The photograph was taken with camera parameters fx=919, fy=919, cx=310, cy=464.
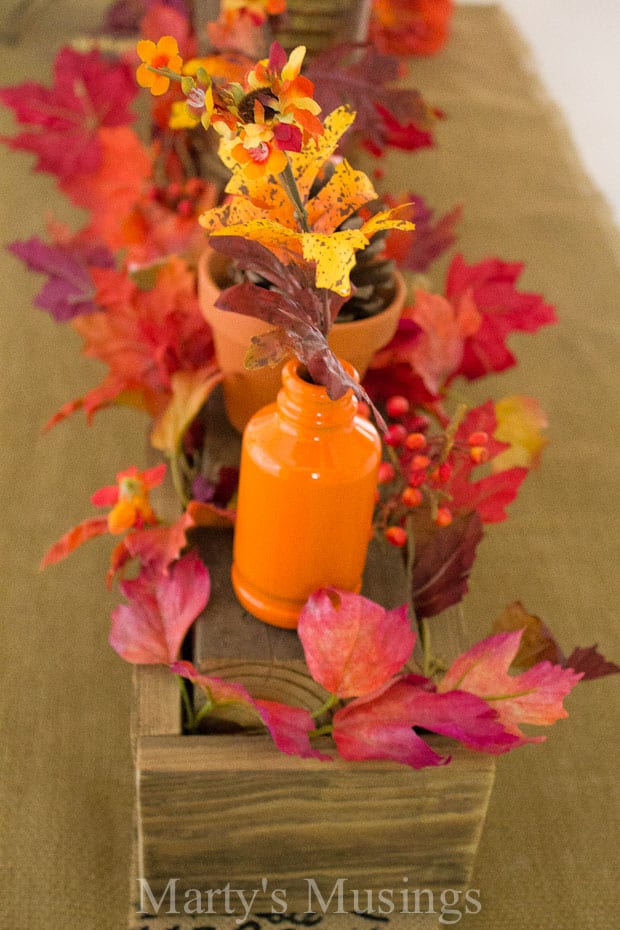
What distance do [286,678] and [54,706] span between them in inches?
9.0

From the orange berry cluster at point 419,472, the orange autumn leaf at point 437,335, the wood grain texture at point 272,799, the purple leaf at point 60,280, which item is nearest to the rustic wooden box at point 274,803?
the wood grain texture at point 272,799

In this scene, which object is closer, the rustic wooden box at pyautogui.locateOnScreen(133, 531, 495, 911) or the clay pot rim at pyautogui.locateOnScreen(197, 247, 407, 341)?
the rustic wooden box at pyautogui.locateOnScreen(133, 531, 495, 911)

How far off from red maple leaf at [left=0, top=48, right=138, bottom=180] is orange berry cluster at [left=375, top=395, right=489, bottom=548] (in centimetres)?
59

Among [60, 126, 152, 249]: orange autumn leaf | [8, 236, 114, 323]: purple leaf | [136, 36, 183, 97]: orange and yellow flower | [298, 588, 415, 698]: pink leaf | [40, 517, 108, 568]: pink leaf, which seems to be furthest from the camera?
[60, 126, 152, 249]: orange autumn leaf

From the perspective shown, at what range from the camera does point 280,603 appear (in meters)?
0.51

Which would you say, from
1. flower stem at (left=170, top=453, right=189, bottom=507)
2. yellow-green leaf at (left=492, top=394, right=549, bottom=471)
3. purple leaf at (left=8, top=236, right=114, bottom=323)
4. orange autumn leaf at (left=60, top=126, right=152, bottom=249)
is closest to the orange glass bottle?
flower stem at (left=170, top=453, right=189, bottom=507)

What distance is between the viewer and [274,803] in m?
0.48

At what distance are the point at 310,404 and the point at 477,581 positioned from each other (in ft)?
1.28

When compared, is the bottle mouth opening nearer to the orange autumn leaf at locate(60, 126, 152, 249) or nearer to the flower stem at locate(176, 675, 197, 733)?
the flower stem at locate(176, 675, 197, 733)

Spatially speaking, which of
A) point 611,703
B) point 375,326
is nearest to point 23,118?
point 375,326

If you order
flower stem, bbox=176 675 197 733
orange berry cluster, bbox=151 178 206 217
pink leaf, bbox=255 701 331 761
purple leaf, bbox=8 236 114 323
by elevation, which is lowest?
purple leaf, bbox=8 236 114 323

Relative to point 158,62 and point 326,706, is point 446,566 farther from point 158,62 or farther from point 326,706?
point 158,62

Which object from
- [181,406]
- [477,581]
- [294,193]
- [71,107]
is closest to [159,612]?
[181,406]

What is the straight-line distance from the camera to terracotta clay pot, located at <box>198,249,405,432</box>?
0.57 meters
